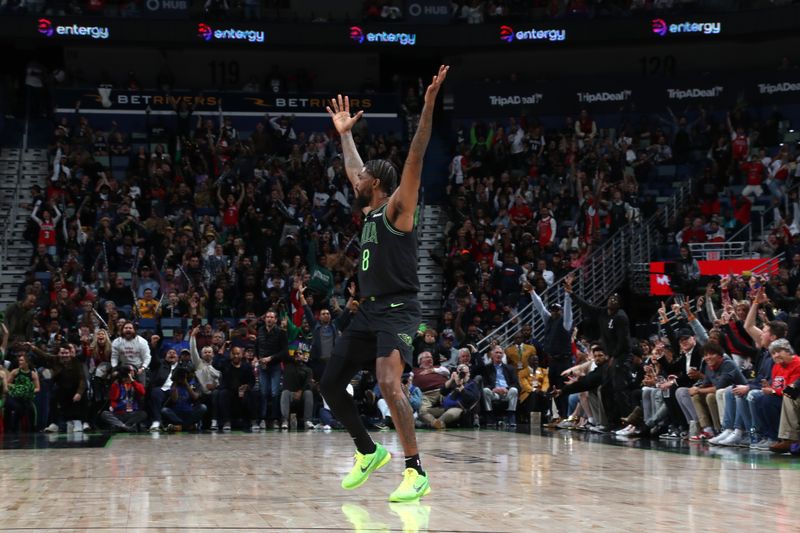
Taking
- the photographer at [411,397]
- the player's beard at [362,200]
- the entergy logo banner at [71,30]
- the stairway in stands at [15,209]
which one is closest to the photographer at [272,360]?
the photographer at [411,397]

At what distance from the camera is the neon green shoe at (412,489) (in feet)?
23.8

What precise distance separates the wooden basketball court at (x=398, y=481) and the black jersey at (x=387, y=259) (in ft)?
4.76

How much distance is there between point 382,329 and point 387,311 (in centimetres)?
13

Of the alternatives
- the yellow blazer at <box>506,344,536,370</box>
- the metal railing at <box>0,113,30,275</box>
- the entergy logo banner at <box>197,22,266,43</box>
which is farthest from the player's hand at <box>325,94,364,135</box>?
the entergy logo banner at <box>197,22,266,43</box>

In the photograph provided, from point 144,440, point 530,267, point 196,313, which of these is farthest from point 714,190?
point 144,440

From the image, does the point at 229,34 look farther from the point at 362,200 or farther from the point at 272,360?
the point at 362,200

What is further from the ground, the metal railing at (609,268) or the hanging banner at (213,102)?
the hanging banner at (213,102)

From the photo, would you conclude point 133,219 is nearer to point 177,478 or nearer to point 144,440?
point 144,440

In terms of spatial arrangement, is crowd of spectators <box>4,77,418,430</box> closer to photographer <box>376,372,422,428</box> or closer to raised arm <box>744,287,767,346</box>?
photographer <box>376,372,422,428</box>

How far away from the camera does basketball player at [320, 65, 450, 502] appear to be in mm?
7332

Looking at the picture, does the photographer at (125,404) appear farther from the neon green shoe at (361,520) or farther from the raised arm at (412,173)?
the raised arm at (412,173)

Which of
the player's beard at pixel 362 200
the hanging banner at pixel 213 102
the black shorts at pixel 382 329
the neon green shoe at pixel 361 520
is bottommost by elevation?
the neon green shoe at pixel 361 520

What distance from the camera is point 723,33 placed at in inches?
1113

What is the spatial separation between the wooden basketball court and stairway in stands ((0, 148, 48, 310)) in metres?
11.5
